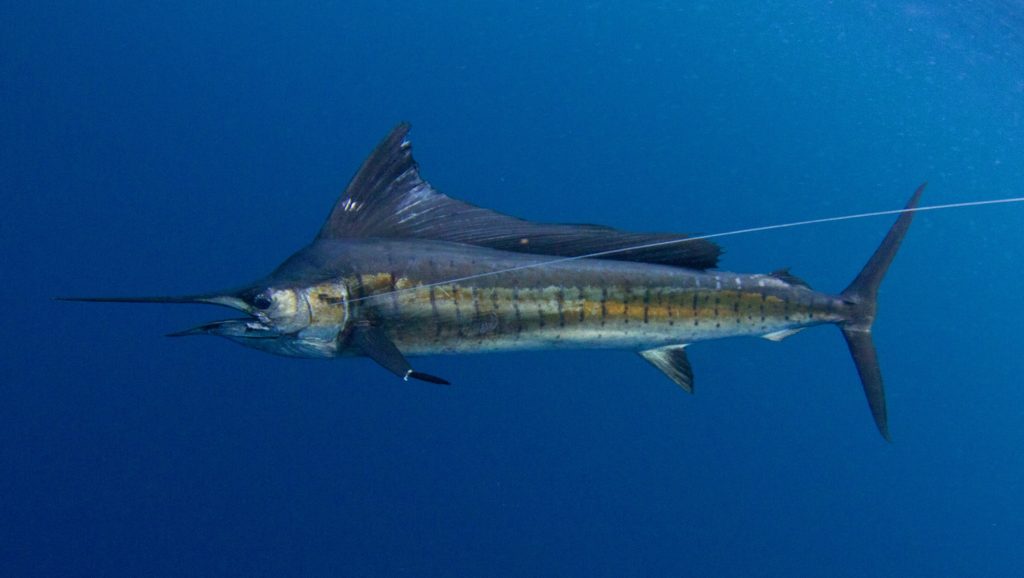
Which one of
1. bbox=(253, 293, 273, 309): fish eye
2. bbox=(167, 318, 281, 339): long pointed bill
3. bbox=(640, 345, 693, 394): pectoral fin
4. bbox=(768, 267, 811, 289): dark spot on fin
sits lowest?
bbox=(640, 345, 693, 394): pectoral fin

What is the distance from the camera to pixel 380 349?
244 centimetres

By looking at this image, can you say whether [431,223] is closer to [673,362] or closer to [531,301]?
[531,301]

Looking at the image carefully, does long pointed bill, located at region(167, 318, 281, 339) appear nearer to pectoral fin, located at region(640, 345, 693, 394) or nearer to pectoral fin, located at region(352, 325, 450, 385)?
pectoral fin, located at region(352, 325, 450, 385)

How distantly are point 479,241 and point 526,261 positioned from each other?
230mm

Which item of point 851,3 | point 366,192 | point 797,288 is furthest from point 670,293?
point 851,3

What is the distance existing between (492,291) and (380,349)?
0.51m

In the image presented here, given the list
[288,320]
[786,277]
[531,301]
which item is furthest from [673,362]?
[288,320]

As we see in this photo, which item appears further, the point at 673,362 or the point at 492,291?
the point at 673,362

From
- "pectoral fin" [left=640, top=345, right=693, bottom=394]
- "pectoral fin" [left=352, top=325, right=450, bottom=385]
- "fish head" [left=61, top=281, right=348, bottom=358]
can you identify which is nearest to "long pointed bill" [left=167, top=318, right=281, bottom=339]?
"fish head" [left=61, top=281, right=348, bottom=358]

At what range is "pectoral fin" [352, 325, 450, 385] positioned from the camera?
2344 millimetres

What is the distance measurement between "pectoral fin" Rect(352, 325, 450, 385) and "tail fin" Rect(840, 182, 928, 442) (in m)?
1.90

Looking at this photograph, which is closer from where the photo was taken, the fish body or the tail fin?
the fish body

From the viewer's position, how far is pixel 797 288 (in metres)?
2.97

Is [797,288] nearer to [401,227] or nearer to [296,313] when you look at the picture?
[401,227]
